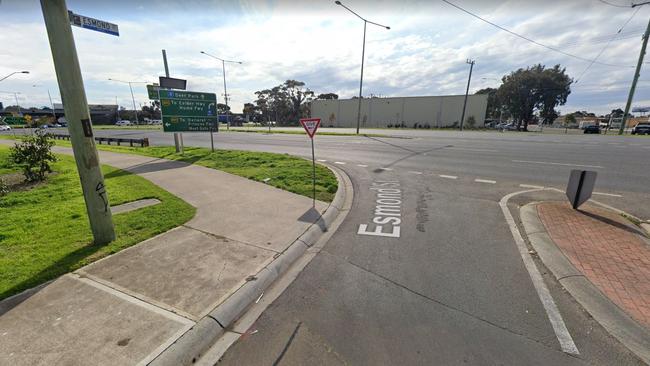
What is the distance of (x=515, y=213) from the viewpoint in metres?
5.59

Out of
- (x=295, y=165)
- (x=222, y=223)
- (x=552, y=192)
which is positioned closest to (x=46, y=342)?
(x=222, y=223)

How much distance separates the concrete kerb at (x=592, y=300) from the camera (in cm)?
245

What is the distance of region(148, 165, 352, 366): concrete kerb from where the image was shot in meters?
2.28

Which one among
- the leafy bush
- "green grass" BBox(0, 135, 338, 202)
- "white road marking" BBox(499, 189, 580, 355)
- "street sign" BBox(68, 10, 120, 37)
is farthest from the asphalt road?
the leafy bush

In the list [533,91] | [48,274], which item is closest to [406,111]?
[533,91]

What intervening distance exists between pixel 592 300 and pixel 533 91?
67.1 metres

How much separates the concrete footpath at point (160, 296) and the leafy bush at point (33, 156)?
6.31 m

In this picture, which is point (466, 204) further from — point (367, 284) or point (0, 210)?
point (0, 210)

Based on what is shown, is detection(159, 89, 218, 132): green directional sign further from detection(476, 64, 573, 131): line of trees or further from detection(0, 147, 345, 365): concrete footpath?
detection(476, 64, 573, 131): line of trees

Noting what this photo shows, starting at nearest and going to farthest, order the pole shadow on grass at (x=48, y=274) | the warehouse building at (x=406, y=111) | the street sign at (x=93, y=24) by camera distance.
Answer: the pole shadow on grass at (x=48, y=274), the street sign at (x=93, y=24), the warehouse building at (x=406, y=111)

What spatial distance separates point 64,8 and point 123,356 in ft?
13.1

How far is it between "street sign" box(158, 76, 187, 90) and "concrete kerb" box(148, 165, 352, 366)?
1247 cm

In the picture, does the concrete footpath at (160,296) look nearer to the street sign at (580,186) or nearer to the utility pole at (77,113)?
the utility pole at (77,113)

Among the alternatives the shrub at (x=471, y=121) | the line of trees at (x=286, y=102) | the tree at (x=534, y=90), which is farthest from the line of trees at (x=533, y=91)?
→ the line of trees at (x=286, y=102)
